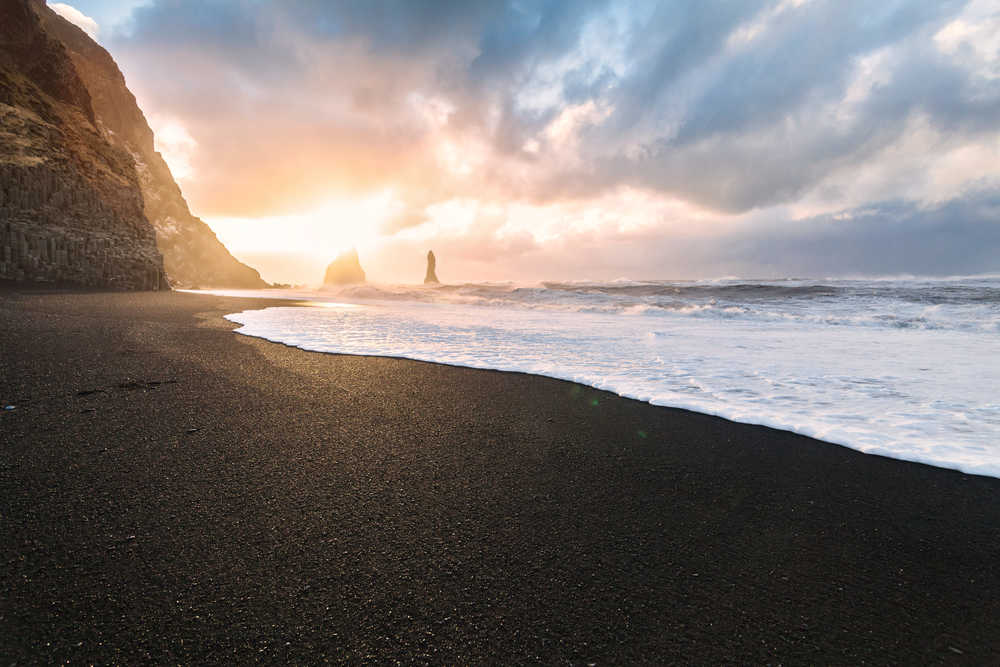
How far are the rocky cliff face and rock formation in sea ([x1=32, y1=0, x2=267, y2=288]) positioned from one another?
23.6 m

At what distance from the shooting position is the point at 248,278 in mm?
79375

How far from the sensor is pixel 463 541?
1633mm

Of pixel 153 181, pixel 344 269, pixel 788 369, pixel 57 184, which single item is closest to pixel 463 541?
pixel 788 369

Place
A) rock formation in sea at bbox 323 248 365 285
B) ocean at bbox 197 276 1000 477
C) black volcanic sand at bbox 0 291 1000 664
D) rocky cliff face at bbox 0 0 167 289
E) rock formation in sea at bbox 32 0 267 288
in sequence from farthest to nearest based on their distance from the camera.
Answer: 1. rock formation in sea at bbox 323 248 365 285
2. rock formation in sea at bbox 32 0 267 288
3. rocky cliff face at bbox 0 0 167 289
4. ocean at bbox 197 276 1000 477
5. black volcanic sand at bbox 0 291 1000 664

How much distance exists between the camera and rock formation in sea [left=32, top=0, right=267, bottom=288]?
50000 mm

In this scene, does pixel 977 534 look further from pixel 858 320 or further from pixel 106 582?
pixel 858 320

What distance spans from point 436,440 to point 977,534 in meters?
2.83

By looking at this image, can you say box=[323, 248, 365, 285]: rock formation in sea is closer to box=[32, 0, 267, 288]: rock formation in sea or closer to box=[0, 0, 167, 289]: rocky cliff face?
box=[32, 0, 267, 288]: rock formation in sea

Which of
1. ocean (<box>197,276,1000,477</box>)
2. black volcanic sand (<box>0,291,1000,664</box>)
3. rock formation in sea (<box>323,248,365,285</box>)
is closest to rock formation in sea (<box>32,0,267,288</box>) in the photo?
rock formation in sea (<box>323,248,365,285</box>)

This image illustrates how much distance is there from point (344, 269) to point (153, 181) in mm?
53685

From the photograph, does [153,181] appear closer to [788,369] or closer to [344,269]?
[344,269]

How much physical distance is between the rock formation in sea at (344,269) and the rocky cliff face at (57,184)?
293ft

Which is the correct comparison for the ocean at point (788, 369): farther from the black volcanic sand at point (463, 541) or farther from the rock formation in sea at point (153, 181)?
the rock formation in sea at point (153, 181)

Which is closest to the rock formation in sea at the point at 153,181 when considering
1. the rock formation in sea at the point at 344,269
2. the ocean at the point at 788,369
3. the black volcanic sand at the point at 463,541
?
the rock formation in sea at the point at 344,269
